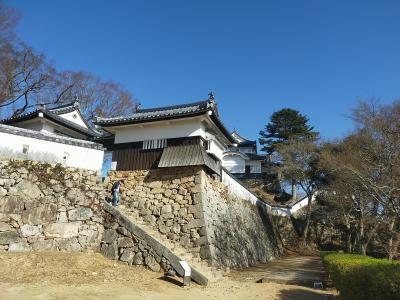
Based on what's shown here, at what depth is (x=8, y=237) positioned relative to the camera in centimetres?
1094

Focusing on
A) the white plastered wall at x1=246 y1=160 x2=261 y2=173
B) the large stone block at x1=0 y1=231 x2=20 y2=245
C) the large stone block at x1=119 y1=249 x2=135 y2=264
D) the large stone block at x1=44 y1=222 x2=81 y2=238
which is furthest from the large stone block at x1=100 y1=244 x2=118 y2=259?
the white plastered wall at x1=246 y1=160 x2=261 y2=173

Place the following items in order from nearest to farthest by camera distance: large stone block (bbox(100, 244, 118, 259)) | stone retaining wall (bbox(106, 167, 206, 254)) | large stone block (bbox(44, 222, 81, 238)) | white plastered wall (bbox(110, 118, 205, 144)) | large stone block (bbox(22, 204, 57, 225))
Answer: large stone block (bbox(22, 204, 57, 225)) < large stone block (bbox(44, 222, 81, 238)) < large stone block (bbox(100, 244, 118, 259)) < stone retaining wall (bbox(106, 167, 206, 254)) < white plastered wall (bbox(110, 118, 205, 144))

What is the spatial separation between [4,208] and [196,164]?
23.5 feet

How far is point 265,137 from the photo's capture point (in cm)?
3922

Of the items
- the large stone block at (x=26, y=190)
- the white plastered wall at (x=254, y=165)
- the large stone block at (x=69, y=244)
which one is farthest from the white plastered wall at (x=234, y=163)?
the large stone block at (x=26, y=190)

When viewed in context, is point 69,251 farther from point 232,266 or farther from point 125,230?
point 232,266

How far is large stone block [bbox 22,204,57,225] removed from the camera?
37.8 ft

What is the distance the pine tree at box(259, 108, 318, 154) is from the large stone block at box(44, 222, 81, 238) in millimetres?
27908

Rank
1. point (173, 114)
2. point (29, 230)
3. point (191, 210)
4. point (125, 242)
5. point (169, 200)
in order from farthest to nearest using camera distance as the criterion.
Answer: point (173, 114) → point (169, 200) → point (191, 210) → point (125, 242) → point (29, 230)

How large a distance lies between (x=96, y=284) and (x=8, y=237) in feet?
12.3

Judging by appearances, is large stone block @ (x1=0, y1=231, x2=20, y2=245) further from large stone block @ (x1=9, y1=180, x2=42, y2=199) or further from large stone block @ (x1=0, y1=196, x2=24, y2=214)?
large stone block @ (x1=9, y1=180, x2=42, y2=199)

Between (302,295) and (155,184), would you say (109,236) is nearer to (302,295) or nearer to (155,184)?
(155,184)

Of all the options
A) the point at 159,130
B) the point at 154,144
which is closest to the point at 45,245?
the point at 154,144

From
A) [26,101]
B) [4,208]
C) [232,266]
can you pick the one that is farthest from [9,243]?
[26,101]
